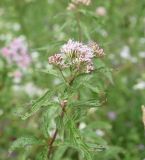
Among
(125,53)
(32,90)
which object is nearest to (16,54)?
(32,90)

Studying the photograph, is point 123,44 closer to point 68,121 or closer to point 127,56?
point 127,56

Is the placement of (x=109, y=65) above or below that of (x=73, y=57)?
above

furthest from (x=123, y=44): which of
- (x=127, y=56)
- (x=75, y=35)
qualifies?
(x=75, y=35)

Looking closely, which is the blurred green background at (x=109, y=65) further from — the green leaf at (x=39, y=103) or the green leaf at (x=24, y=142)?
the green leaf at (x=39, y=103)

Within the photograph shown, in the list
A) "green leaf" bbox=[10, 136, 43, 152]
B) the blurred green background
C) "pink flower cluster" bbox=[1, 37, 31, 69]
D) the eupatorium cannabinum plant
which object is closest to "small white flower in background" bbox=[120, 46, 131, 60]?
the blurred green background

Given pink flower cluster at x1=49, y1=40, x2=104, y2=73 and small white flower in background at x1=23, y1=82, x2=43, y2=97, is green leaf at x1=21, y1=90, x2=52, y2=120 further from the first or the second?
small white flower in background at x1=23, y1=82, x2=43, y2=97

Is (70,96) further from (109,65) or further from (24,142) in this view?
(109,65)
